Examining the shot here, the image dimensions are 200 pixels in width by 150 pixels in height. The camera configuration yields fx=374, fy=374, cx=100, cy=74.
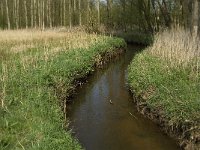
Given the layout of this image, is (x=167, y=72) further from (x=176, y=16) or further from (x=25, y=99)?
(x=176, y=16)

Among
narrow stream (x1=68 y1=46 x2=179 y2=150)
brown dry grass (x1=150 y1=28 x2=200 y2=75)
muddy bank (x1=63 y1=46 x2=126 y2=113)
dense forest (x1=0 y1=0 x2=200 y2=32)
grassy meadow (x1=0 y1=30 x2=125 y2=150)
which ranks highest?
dense forest (x1=0 y1=0 x2=200 y2=32)

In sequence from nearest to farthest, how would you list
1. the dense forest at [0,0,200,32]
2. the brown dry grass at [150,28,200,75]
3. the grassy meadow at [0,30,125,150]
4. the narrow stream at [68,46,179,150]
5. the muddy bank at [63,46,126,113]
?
the grassy meadow at [0,30,125,150] < the narrow stream at [68,46,179,150] < the brown dry grass at [150,28,200,75] < the muddy bank at [63,46,126,113] < the dense forest at [0,0,200,32]

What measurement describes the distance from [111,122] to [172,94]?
1.81 meters

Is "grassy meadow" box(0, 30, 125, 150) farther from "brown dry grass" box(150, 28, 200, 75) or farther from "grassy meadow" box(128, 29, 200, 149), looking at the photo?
"brown dry grass" box(150, 28, 200, 75)

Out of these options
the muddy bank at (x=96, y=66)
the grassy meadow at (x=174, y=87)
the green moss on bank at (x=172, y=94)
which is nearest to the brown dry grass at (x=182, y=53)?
the grassy meadow at (x=174, y=87)

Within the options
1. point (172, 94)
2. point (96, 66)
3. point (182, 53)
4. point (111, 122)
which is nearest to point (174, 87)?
point (172, 94)

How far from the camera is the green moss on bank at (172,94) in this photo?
7738mm

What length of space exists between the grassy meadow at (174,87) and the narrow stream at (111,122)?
377 mm

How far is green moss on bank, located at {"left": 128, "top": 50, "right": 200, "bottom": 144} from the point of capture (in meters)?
7.74

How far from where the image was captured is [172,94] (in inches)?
357

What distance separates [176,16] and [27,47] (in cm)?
2025

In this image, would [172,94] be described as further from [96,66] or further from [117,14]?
[117,14]

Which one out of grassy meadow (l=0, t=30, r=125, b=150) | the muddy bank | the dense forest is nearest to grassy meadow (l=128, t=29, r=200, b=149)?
the muddy bank

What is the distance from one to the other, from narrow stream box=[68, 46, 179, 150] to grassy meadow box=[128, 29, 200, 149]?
0.38 m
